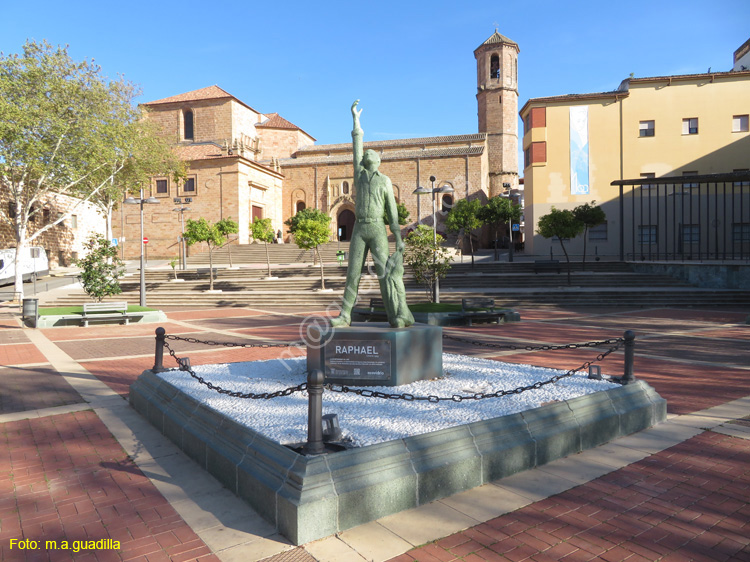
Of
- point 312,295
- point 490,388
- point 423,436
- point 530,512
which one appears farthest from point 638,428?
point 312,295

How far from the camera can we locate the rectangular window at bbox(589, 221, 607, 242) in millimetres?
32594

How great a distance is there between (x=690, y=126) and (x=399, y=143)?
1091 inches

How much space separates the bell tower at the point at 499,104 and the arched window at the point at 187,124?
29.0 meters

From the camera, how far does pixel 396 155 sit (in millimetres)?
51500

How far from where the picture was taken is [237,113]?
51.4 m

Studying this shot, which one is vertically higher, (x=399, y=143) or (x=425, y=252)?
(x=399, y=143)

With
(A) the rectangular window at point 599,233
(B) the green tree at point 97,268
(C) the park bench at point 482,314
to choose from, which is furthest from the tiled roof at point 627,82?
(B) the green tree at point 97,268

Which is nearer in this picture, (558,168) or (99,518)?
(99,518)

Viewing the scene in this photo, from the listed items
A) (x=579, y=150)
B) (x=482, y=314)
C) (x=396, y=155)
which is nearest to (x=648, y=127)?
(x=579, y=150)

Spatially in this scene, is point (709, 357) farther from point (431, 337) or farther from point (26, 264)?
point (26, 264)

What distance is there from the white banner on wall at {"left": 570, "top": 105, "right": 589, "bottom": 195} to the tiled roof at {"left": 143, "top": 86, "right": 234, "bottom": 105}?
3277cm

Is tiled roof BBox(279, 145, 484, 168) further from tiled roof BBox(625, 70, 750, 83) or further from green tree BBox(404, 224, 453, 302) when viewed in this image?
green tree BBox(404, 224, 453, 302)

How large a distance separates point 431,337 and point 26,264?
3078 cm

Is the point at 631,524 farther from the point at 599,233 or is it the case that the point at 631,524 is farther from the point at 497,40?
the point at 497,40
